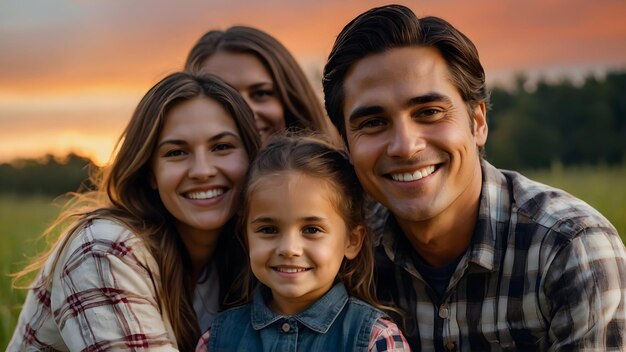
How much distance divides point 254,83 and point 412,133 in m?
1.84

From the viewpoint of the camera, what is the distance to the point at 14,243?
23.7 ft

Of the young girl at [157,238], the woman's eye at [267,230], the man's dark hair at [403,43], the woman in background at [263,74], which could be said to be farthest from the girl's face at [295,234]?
the woman in background at [263,74]

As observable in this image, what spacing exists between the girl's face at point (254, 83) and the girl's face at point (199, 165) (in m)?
1.22

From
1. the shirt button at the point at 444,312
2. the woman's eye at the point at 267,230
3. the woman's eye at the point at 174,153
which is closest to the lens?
the woman's eye at the point at 267,230

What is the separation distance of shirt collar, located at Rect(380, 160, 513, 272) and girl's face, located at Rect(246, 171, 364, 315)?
347 mm

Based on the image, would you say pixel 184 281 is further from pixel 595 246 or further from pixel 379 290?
pixel 595 246

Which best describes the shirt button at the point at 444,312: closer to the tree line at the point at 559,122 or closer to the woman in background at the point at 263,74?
the woman in background at the point at 263,74

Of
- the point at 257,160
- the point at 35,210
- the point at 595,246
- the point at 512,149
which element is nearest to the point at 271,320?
the point at 257,160

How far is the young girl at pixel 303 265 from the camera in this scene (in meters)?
3.07

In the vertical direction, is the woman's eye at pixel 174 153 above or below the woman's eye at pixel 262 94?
below

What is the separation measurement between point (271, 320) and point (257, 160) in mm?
666

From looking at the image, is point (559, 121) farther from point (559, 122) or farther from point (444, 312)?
point (444, 312)

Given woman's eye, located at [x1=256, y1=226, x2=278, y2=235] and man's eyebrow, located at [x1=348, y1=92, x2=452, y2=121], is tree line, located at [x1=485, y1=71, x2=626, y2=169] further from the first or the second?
woman's eye, located at [x1=256, y1=226, x2=278, y2=235]

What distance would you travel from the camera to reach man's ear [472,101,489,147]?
11.1 feet
